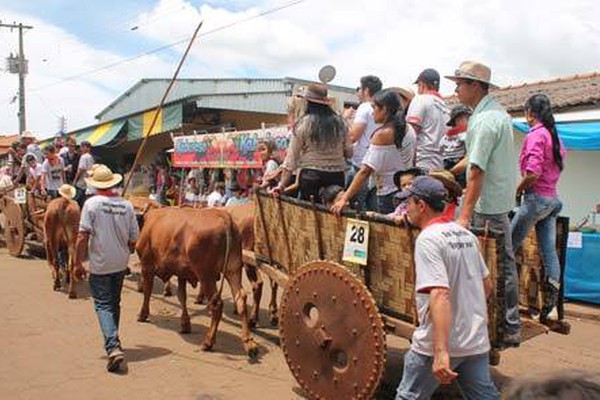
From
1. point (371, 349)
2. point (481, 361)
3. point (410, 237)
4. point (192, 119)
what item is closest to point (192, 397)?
point (371, 349)

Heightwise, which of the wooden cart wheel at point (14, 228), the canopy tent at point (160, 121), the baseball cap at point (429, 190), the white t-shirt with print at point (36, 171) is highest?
the canopy tent at point (160, 121)

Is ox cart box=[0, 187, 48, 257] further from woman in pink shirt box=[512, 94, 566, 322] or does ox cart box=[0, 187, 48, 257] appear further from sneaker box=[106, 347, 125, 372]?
woman in pink shirt box=[512, 94, 566, 322]

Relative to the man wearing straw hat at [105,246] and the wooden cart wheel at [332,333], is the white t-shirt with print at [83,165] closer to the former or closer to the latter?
the man wearing straw hat at [105,246]

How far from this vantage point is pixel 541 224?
15.9 ft

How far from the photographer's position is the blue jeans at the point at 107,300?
582 centimetres

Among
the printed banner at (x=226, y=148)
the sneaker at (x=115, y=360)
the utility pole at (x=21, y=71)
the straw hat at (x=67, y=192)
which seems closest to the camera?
the sneaker at (x=115, y=360)

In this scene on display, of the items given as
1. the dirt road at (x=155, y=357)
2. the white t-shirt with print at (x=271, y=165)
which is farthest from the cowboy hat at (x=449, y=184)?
the white t-shirt with print at (x=271, y=165)

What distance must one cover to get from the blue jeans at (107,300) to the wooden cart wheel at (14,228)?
237 inches

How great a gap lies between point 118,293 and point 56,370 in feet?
2.81

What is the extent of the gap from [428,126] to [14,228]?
8.92 metres

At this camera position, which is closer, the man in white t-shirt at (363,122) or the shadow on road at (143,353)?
the man in white t-shirt at (363,122)

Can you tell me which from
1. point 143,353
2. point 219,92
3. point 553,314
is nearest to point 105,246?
point 143,353

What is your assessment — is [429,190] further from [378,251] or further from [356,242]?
[356,242]

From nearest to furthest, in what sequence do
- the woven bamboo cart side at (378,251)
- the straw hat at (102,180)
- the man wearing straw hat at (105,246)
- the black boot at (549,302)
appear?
the woven bamboo cart side at (378,251) → the black boot at (549,302) → the man wearing straw hat at (105,246) → the straw hat at (102,180)
